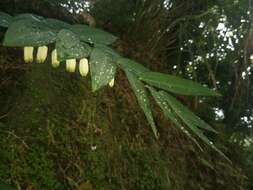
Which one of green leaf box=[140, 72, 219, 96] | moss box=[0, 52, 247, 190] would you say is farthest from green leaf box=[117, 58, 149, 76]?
moss box=[0, 52, 247, 190]

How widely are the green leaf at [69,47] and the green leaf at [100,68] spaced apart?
0.01 meters

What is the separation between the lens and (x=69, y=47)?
62 centimetres

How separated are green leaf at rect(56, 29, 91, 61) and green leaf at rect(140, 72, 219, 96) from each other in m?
0.10

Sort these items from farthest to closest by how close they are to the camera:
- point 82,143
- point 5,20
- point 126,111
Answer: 1. point 126,111
2. point 82,143
3. point 5,20

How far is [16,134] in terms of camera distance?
3.85 ft

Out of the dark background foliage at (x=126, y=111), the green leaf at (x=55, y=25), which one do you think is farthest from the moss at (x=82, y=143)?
the green leaf at (x=55, y=25)

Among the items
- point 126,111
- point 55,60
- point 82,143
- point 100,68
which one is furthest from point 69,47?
point 126,111

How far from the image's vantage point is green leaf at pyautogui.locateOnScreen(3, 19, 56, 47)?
614mm

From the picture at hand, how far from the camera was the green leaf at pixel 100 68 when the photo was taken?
23.7 inches

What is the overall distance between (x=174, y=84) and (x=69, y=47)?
0.55 feet

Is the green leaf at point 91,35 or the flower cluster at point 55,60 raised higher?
the green leaf at point 91,35

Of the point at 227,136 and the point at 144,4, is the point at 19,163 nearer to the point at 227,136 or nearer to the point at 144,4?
the point at 144,4

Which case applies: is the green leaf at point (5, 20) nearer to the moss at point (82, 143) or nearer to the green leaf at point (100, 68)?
the green leaf at point (100, 68)

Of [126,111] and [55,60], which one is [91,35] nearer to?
[55,60]
